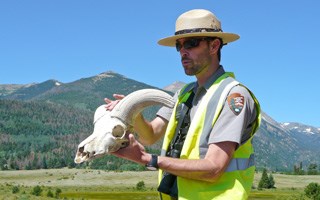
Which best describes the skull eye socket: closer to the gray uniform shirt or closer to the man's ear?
the gray uniform shirt

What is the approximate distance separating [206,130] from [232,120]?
0.26 m

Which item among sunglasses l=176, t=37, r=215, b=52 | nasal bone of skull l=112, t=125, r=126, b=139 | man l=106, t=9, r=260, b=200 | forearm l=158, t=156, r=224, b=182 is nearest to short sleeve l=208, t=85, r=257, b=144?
man l=106, t=9, r=260, b=200


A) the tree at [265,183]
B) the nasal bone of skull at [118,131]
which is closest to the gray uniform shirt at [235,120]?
the nasal bone of skull at [118,131]

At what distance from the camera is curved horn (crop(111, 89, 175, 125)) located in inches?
197

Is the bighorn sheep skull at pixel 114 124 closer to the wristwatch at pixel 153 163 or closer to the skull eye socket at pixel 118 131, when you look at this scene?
the skull eye socket at pixel 118 131

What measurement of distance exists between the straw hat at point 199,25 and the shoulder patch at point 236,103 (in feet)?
2.28

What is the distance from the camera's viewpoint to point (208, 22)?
5000 mm

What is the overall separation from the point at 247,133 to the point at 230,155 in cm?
36

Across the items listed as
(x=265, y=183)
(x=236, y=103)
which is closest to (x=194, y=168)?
(x=236, y=103)

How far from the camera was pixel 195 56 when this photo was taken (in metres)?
4.97

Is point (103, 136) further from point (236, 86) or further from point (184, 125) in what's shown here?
point (236, 86)

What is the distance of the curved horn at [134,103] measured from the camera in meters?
5.02

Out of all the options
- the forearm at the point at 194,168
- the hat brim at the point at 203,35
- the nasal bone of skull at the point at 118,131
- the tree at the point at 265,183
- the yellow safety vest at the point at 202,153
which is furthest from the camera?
the tree at the point at 265,183

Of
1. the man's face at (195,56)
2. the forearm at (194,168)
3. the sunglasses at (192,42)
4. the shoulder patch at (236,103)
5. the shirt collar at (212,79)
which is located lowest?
the forearm at (194,168)
